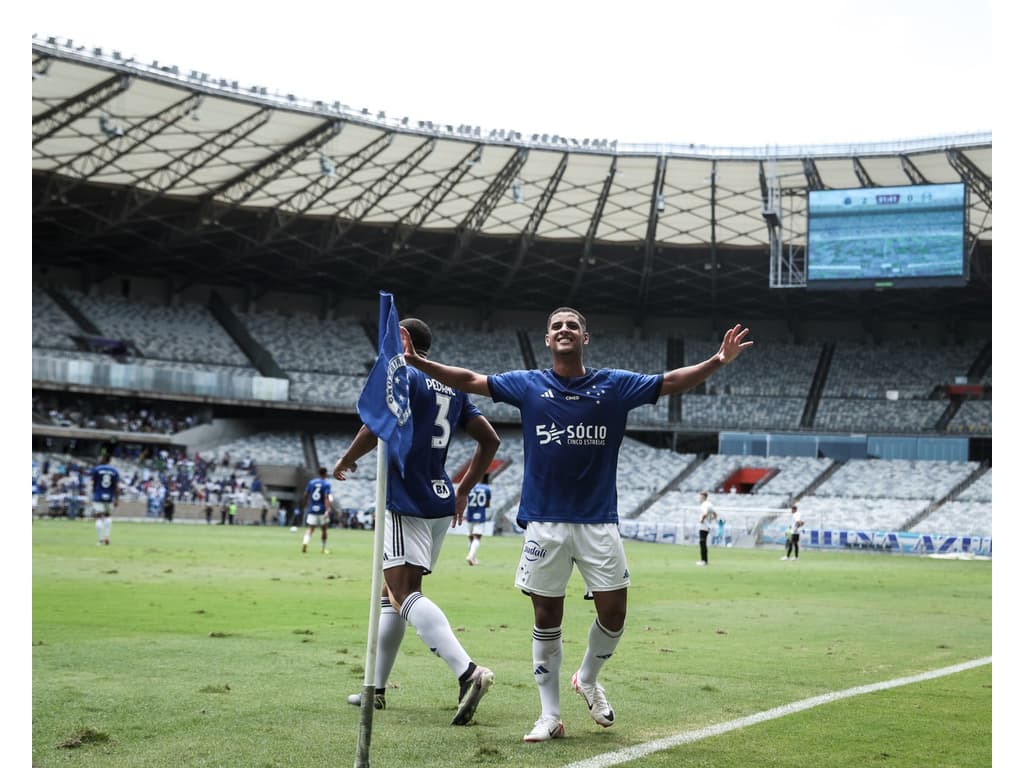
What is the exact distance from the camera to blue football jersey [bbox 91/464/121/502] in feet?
87.5

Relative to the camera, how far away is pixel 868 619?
1429cm

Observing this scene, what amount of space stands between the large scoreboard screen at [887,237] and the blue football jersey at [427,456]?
4038 centimetres

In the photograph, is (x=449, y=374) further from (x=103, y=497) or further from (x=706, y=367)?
(x=103, y=497)

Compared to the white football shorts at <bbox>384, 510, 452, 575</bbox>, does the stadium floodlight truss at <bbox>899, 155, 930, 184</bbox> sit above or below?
above

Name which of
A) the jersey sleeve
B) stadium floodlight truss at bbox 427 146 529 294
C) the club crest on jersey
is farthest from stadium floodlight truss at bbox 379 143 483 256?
the club crest on jersey

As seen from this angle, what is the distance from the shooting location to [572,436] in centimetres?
671

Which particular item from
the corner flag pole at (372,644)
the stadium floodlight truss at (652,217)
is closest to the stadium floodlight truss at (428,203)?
the stadium floodlight truss at (652,217)

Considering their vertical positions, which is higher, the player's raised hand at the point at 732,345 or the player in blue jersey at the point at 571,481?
the player's raised hand at the point at 732,345

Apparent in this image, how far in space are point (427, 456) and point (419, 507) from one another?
1.26 ft

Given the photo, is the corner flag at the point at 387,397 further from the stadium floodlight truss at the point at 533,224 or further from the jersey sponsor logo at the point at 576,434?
the stadium floodlight truss at the point at 533,224

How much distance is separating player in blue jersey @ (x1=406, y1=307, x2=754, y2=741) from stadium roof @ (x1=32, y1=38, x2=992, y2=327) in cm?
3360

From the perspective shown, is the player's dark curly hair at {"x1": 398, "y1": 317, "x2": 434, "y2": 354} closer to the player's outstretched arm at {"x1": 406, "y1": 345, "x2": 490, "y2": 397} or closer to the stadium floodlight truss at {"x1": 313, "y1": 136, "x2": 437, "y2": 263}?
the player's outstretched arm at {"x1": 406, "y1": 345, "x2": 490, "y2": 397}

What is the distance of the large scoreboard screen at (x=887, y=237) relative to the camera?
4397 cm
